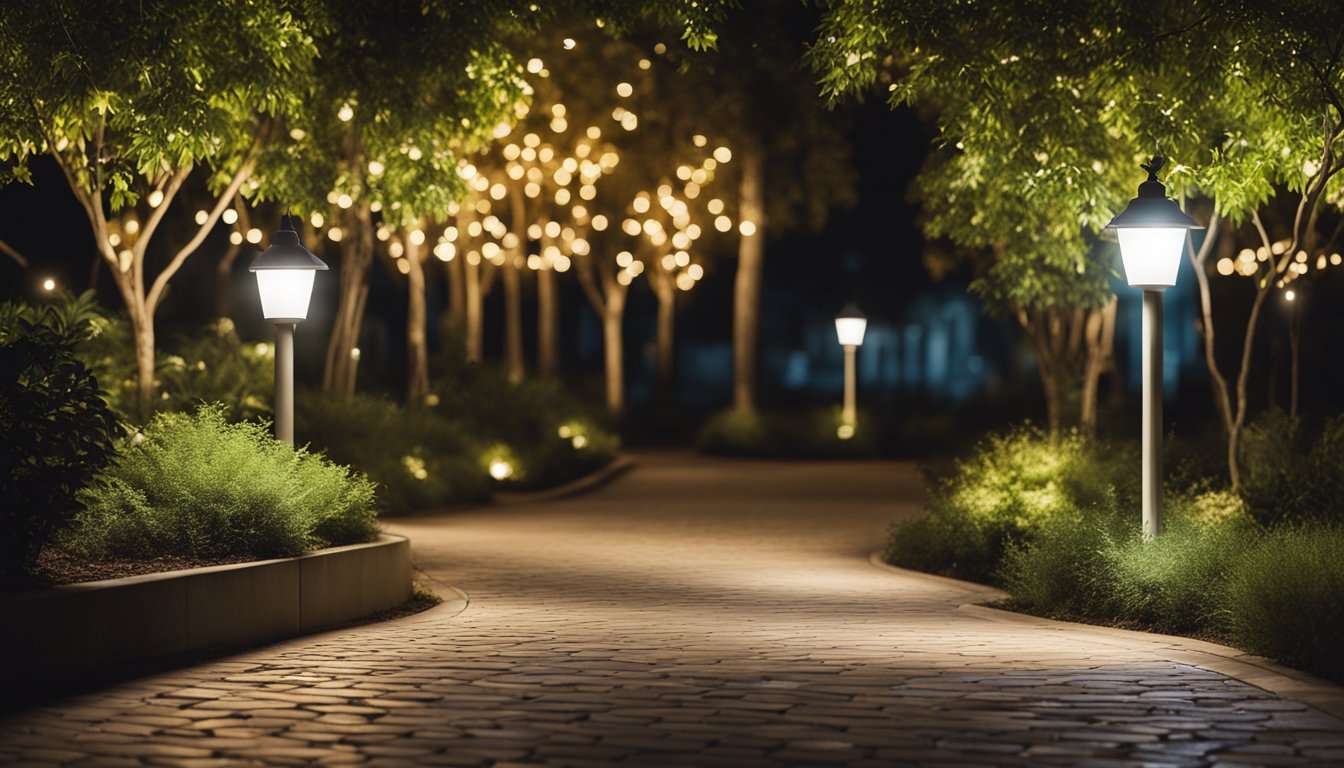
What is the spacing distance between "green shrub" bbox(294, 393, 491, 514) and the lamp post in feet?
20.6

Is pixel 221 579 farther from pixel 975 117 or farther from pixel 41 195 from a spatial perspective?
pixel 41 195

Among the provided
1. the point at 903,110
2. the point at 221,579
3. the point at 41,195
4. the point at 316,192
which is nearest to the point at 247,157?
the point at 316,192

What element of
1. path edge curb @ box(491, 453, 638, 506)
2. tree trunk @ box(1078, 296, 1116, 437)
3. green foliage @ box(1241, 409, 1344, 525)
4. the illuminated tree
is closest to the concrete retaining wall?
the illuminated tree

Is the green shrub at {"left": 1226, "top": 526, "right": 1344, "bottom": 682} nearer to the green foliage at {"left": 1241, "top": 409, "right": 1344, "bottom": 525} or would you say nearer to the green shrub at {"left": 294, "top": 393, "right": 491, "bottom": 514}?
the green foliage at {"left": 1241, "top": 409, "right": 1344, "bottom": 525}

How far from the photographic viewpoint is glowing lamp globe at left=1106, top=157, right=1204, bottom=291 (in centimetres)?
1397

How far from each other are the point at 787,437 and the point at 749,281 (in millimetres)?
4065

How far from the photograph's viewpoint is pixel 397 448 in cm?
2467

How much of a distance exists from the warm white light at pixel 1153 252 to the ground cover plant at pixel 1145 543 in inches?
78.1

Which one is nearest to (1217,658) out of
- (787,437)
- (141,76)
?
(141,76)

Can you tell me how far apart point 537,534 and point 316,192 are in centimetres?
483

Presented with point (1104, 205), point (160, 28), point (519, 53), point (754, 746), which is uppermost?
point (519, 53)

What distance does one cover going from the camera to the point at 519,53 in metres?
34.6

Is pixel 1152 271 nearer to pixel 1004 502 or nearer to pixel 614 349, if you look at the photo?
pixel 1004 502

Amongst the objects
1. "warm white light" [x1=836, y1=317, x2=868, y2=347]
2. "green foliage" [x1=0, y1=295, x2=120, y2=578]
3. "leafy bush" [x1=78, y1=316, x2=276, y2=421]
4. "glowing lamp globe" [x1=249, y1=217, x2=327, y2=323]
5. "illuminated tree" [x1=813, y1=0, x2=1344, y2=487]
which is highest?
"illuminated tree" [x1=813, y1=0, x2=1344, y2=487]
